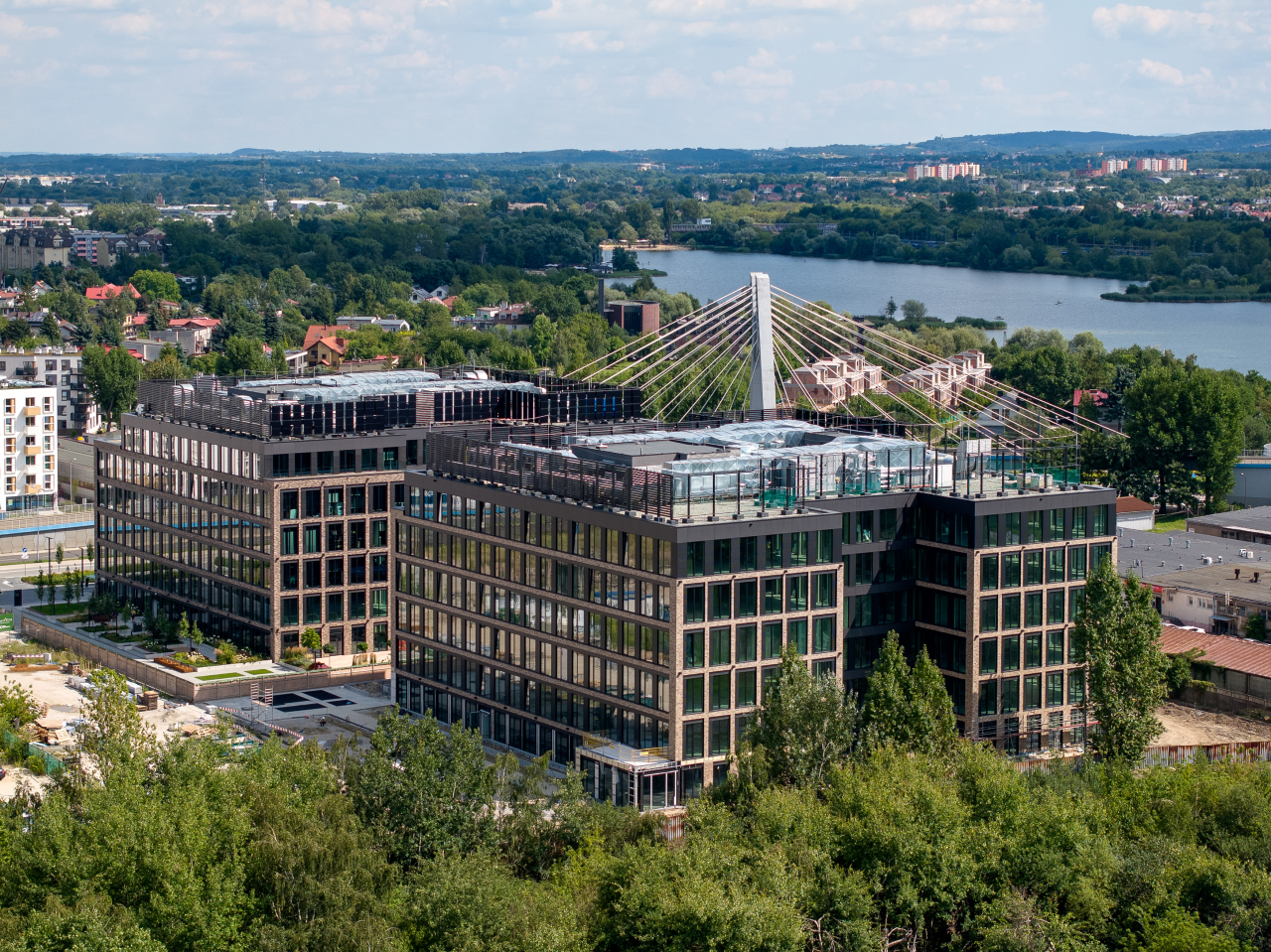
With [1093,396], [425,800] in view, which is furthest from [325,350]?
[425,800]

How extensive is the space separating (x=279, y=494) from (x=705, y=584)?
25088mm

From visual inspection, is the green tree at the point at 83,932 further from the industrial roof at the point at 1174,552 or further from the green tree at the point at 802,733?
the industrial roof at the point at 1174,552

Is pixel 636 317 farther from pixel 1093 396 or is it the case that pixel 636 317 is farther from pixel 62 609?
pixel 62 609

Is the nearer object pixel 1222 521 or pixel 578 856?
pixel 578 856

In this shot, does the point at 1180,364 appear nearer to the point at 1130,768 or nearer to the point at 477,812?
the point at 1130,768

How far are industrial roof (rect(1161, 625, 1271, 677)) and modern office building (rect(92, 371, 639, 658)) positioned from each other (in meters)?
26.5

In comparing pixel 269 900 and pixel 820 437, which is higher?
pixel 820 437

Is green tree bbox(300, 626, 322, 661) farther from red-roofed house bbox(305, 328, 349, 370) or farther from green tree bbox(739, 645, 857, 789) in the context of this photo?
red-roofed house bbox(305, 328, 349, 370)

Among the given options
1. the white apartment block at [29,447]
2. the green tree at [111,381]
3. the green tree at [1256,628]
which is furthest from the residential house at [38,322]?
the green tree at [1256,628]

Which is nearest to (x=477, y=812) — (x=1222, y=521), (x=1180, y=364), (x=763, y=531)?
(x=763, y=531)

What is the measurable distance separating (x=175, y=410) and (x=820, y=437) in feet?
95.1

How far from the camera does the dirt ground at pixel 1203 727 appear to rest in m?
59.2

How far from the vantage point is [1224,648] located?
217 feet

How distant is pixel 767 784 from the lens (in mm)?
45188
